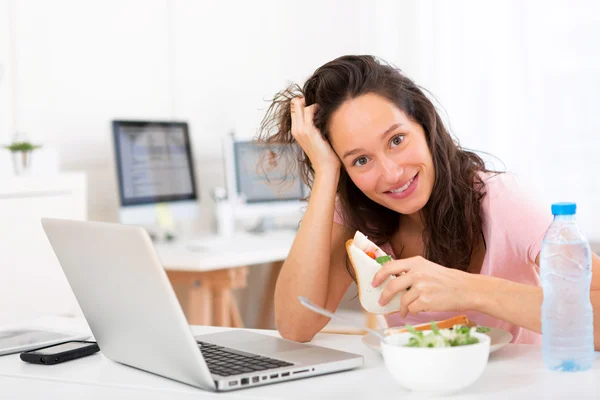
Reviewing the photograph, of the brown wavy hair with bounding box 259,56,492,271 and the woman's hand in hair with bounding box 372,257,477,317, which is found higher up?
the brown wavy hair with bounding box 259,56,492,271

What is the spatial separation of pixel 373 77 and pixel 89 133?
1903mm

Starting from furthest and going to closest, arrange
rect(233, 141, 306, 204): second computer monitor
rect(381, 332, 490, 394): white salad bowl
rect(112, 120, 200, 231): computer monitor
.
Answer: rect(233, 141, 306, 204): second computer monitor, rect(112, 120, 200, 231): computer monitor, rect(381, 332, 490, 394): white salad bowl

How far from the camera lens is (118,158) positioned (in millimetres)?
3225

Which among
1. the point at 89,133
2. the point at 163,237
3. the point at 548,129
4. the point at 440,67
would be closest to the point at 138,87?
the point at 89,133

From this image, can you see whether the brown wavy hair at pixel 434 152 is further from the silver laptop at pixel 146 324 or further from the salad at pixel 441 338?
the salad at pixel 441 338

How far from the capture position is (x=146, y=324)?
3.71ft

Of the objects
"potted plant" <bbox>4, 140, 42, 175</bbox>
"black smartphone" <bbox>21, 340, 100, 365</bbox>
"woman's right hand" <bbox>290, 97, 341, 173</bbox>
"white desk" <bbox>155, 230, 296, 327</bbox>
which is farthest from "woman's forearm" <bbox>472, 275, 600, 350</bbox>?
"potted plant" <bbox>4, 140, 42, 175</bbox>

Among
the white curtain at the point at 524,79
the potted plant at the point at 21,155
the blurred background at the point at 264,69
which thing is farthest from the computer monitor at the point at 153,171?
the white curtain at the point at 524,79

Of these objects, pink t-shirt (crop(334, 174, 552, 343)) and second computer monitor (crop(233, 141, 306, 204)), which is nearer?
pink t-shirt (crop(334, 174, 552, 343))

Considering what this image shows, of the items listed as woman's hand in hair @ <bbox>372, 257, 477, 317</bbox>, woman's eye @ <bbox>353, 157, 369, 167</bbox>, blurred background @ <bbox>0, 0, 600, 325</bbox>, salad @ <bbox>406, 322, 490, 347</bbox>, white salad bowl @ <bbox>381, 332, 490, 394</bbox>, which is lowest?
white salad bowl @ <bbox>381, 332, 490, 394</bbox>

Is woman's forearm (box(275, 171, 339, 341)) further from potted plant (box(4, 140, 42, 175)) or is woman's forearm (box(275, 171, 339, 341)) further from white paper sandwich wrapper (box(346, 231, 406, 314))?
potted plant (box(4, 140, 42, 175))

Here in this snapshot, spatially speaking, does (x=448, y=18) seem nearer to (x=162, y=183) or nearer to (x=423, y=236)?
(x=162, y=183)

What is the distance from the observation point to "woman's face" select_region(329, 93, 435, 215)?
158 cm

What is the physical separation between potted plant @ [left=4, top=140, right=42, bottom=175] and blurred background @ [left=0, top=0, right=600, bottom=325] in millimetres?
123
